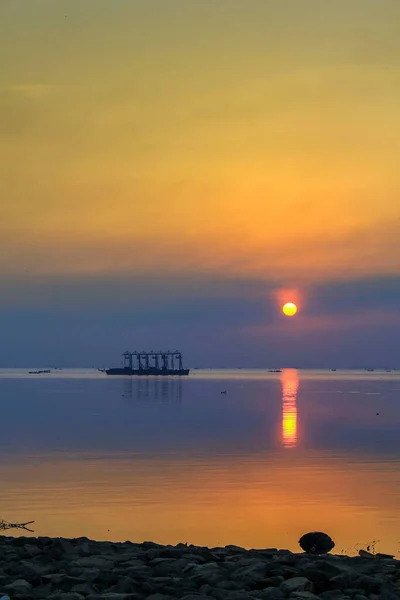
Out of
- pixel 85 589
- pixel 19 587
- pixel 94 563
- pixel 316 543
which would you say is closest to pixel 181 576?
pixel 94 563

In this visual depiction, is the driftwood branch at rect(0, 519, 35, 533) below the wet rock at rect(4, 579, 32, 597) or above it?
below

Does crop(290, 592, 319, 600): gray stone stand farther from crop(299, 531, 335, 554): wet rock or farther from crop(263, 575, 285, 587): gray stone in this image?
crop(299, 531, 335, 554): wet rock

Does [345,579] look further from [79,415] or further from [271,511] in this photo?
[79,415]

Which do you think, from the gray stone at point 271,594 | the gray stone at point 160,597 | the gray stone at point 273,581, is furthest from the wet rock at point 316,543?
the gray stone at point 160,597

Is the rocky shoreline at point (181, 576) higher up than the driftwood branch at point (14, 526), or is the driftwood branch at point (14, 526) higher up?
the rocky shoreline at point (181, 576)

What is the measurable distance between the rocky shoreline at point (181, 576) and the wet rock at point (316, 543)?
434cm

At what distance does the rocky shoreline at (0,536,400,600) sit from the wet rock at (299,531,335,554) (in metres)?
4.34

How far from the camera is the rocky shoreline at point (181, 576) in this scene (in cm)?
1034

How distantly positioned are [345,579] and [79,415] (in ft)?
204

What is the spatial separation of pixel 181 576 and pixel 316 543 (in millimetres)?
7545

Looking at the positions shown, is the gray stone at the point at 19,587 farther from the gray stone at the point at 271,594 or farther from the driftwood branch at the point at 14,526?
the driftwood branch at the point at 14,526

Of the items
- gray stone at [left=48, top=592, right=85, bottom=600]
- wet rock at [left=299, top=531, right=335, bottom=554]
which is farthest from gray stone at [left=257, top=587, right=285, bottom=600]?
wet rock at [left=299, top=531, right=335, bottom=554]

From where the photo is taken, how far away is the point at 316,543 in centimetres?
1861

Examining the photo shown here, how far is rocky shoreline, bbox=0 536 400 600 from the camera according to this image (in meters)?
10.3
